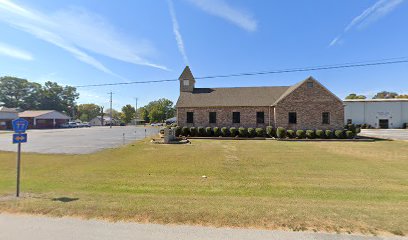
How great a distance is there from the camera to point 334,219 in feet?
14.3

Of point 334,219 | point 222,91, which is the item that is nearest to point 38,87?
point 222,91

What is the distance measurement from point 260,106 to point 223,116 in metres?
4.73

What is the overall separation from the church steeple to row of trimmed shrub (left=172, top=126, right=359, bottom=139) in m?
7.61

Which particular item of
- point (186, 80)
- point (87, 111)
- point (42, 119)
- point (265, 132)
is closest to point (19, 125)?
point (265, 132)

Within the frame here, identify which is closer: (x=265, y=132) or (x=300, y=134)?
(x=300, y=134)

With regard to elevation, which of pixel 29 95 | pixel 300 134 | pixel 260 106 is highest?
pixel 29 95

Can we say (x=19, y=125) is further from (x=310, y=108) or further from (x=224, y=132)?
(x=310, y=108)

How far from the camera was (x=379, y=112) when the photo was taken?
4644cm

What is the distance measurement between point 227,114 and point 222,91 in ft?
15.1

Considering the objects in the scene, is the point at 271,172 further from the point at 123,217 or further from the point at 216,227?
the point at 123,217

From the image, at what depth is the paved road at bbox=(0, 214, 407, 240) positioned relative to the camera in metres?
3.72

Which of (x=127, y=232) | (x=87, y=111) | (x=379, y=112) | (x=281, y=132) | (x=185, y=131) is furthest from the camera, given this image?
(x=87, y=111)

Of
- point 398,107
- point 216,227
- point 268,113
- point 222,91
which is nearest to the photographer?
point 216,227

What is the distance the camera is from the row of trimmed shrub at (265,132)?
22.9 m
